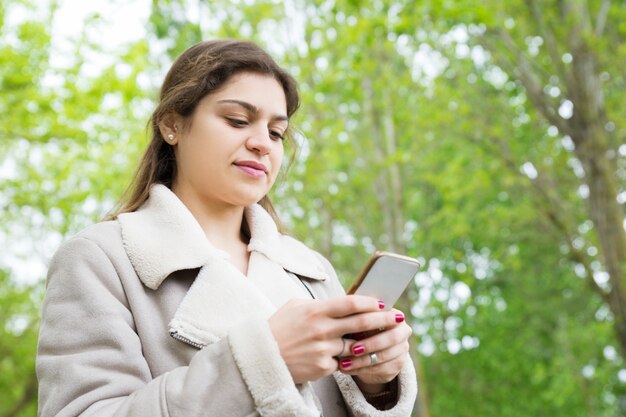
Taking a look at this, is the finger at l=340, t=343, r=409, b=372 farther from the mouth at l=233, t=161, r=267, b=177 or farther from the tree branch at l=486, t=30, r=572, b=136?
the tree branch at l=486, t=30, r=572, b=136

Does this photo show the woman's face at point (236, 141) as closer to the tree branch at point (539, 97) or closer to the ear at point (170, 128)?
the ear at point (170, 128)

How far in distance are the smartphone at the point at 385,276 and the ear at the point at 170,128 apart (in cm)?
79

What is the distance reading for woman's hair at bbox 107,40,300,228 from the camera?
216cm

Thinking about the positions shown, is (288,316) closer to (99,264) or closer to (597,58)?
(99,264)

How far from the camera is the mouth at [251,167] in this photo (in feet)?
6.97

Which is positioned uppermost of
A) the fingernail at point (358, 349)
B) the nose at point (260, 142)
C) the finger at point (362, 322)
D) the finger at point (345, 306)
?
the nose at point (260, 142)

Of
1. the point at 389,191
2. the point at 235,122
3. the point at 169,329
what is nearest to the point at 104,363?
the point at 169,329

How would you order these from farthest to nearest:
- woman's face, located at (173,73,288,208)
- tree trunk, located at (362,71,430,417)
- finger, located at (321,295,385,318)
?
tree trunk, located at (362,71,430,417), woman's face, located at (173,73,288,208), finger, located at (321,295,385,318)

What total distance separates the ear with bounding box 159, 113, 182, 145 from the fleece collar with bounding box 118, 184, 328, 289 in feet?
0.46

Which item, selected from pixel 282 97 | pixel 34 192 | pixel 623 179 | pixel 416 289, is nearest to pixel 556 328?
pixel 416 289

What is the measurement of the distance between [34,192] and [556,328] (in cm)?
1170

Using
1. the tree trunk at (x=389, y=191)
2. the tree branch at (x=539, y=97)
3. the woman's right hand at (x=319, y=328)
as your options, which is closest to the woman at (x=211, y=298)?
the woman's right hand at (x=319, y=328)

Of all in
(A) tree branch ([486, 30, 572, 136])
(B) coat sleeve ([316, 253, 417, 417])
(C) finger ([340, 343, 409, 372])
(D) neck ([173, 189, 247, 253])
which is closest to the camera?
(C) finger ([340, 343, 409, 372])

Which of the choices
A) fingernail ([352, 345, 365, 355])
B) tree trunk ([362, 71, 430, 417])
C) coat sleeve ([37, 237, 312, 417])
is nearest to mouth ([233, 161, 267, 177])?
coat sleeve ([37, 237, 312, 417])
